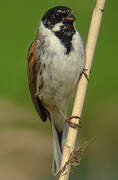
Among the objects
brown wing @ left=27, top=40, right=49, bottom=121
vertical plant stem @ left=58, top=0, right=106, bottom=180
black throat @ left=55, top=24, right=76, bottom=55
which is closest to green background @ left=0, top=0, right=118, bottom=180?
brown wing @ left=27, top=40, right=49, bottom=121

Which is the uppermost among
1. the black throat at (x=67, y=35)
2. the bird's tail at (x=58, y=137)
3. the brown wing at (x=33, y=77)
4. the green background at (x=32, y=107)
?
the black throat at (x=67, y=35)

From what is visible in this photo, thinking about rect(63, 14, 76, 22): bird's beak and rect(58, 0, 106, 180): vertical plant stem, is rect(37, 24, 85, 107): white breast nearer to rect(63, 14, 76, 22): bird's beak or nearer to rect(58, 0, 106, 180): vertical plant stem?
rect(63, 14, 76, 22): bird's beak

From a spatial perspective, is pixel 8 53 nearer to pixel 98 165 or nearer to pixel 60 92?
pixel 98 165

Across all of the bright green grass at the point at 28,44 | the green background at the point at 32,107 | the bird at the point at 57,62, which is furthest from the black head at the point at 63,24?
the bright green grass at the point at 28,44

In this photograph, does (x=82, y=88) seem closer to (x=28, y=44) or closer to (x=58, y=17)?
(x=58, y=17)

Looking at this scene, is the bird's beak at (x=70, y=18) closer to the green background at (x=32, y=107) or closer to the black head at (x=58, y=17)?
the black head at (x=58, y=17)

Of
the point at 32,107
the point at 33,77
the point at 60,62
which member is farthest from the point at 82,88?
the point at 32,107

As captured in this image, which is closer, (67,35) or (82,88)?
(82,88)

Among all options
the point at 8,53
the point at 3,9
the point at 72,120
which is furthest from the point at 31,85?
the point at 3,9

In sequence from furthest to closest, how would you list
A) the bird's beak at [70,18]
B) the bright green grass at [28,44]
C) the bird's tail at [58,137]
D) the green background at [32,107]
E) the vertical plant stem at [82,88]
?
the bright green grass at [28,44] < the green background at [32,107] < the bird's tail at [58,137] < the bird's beak at [70,18] < the vertical plant stem at [82,88]
